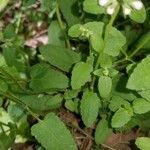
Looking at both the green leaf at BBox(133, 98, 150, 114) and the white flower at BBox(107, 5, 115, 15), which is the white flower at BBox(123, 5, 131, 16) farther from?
the green leaf at BBox(133, 98, 150, 114)

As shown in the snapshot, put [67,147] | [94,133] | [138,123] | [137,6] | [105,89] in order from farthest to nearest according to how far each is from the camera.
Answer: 1. [94,133]
2. [138,123]
3. [67,147]
4. [105,89]
5. [137,6]

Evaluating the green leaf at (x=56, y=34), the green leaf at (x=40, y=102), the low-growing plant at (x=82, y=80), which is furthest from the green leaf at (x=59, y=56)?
the green leaf at (x=56, y=34)

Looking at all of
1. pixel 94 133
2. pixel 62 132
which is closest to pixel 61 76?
pixel 62 132

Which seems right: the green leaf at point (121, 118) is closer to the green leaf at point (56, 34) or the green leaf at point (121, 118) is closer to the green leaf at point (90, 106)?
the green leaf at point (90, 106)

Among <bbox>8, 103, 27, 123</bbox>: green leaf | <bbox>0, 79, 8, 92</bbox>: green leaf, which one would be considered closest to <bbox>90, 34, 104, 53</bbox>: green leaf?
<bbox>0, 79, 8, 92</bbox>: green leaf

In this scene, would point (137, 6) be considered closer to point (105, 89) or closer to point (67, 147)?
point (105, 89)

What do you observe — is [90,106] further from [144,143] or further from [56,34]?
[56,34]
